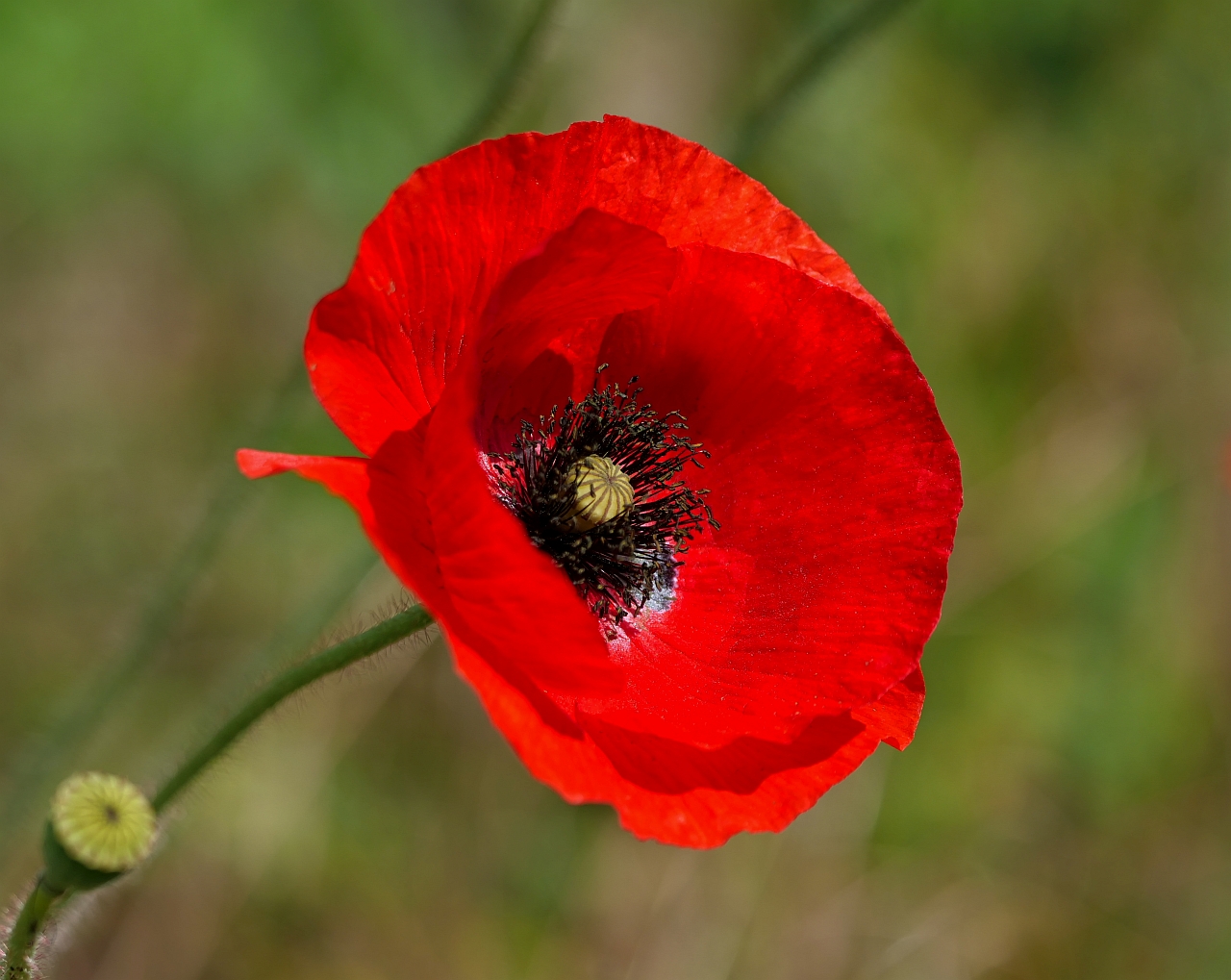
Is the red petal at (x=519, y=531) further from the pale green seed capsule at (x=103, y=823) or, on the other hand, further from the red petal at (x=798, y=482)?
the pale green seed capsule at (x=103, y=823)

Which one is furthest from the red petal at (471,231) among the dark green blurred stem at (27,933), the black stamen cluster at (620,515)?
the dark green blurred stem at (27,933)

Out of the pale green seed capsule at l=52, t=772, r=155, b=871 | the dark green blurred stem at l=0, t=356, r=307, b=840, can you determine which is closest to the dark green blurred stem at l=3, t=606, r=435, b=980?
the pale green seed capsule at l=52, t=772, r=155, b=871

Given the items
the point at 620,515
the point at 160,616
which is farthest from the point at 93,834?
the point at 160,616

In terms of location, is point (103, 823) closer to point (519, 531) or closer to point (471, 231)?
point (519, 531)

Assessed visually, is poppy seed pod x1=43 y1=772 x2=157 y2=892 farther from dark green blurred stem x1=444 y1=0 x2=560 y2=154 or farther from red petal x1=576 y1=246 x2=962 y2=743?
dark green blurred stem x1=444 y1=0 x2=560 y2=154

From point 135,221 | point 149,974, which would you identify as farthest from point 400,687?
point 135,221

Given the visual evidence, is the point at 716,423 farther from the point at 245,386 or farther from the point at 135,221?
the point at 135,221
